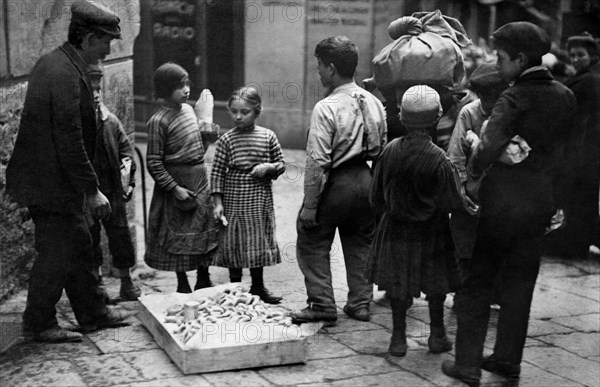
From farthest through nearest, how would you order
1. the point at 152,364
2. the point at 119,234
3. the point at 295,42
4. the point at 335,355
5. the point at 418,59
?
the point at 295,42 < the point at 119,234 < the point at 418,59 < the point at 335,355 < the point at 152,364

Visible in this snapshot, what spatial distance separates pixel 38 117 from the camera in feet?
18.1

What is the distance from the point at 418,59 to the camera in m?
6.46

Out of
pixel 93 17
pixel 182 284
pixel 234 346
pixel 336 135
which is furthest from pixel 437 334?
pixel 93 17

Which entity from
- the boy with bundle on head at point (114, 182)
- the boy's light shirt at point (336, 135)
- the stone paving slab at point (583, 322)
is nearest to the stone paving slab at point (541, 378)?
the stone paving slab at point (583, 322)

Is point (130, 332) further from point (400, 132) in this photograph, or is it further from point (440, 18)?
point (440, 18)

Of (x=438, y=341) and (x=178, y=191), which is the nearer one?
(x=438, y=341)

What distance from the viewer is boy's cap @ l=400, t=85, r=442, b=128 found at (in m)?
5.56

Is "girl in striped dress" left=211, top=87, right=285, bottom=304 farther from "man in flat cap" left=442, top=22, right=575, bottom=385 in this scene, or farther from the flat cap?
"man in flat cap" left=442, top=22, right=575, bottom=385

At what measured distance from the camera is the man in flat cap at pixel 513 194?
516cm

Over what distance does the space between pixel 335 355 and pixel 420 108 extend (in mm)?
1558

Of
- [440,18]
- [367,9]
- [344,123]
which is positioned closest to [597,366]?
[344,123]

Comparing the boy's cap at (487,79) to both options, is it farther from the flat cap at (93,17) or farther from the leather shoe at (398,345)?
the flat cap at (93,17)

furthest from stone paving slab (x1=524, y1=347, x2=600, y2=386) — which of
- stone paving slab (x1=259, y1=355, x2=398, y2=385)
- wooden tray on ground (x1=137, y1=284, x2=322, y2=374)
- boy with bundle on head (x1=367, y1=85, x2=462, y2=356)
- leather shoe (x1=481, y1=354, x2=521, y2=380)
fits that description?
wooden tray on ground (x1=137, y1=284, x2=322, y2=374)

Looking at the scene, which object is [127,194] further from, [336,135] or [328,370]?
[328,370]
